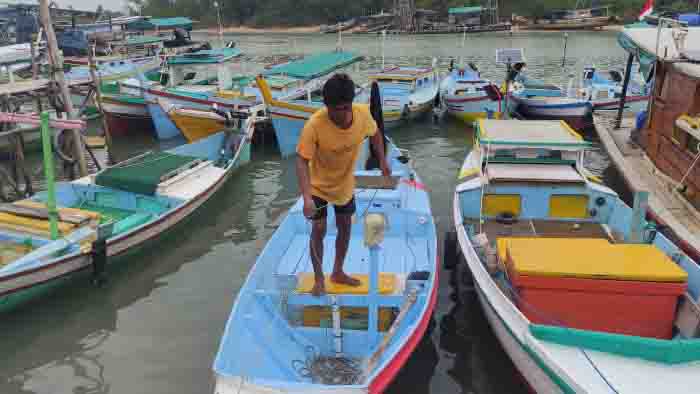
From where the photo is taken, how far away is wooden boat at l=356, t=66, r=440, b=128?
1767cm

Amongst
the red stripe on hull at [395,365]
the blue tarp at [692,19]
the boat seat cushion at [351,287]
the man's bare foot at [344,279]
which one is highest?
the blue tarp at [692,19]

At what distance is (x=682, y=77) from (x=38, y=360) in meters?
10.5

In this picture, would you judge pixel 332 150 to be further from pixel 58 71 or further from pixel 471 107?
pixel 471 107

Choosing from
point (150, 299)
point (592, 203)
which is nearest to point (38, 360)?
point (150, 299)

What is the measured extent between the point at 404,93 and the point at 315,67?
189 inches

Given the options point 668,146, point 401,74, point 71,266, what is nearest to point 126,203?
point 71,266

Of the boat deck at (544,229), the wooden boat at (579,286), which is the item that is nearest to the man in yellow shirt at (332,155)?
the wooden boat at (579,286)

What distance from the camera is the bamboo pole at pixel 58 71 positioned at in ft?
31.4

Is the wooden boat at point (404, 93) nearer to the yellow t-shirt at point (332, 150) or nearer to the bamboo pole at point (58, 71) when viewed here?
the bamboo pole at point (58, 71)

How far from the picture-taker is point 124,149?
16703mm

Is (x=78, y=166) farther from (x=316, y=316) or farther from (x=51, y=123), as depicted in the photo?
(x=316, y=316)

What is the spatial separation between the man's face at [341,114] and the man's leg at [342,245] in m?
0.94

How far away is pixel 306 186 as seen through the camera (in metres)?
4.36

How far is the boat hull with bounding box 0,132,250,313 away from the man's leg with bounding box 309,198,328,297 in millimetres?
3819
